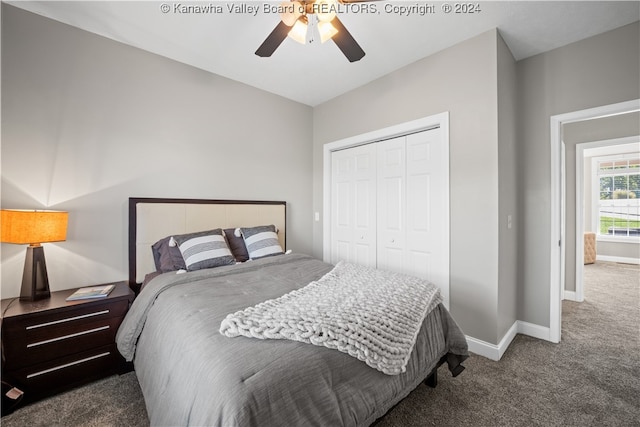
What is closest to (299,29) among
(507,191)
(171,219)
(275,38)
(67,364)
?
(275,38)

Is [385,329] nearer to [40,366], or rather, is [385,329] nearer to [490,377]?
[490,377]

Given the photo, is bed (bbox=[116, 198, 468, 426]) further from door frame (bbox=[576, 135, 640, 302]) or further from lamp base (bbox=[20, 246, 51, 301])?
door frame (bbox=[576, 135, 640, 302])

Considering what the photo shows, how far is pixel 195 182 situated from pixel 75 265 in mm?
1203

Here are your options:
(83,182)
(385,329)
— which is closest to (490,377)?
(385,329)

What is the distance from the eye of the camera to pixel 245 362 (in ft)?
3.17

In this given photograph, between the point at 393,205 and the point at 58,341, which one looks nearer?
the point at 58,341

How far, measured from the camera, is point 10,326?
5.16 feet

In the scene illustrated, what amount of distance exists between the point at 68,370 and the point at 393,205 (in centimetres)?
302

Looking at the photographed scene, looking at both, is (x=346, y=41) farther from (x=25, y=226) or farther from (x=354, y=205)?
(x=25, y=226)

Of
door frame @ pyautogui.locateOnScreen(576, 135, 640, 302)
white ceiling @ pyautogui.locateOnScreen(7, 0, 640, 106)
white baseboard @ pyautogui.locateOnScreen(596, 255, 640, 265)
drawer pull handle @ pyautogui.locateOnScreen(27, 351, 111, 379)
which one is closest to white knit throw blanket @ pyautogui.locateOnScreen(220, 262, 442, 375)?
drawer pull handle @ pyautogui.locateOnScreen(27, 351, 111, 379)

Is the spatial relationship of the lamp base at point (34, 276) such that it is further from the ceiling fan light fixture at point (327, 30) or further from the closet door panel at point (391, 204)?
the closet door panel at point (391, 204)

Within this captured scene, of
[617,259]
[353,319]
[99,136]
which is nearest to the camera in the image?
[353,319]

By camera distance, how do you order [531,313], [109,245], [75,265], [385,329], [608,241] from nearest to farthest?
[385,329] < [75,265] < [109,245] < [531,313] < [608,241]

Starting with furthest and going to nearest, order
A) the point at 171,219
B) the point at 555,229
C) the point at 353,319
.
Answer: the point at 171,219, the point at 555,229, the point at 353,319
